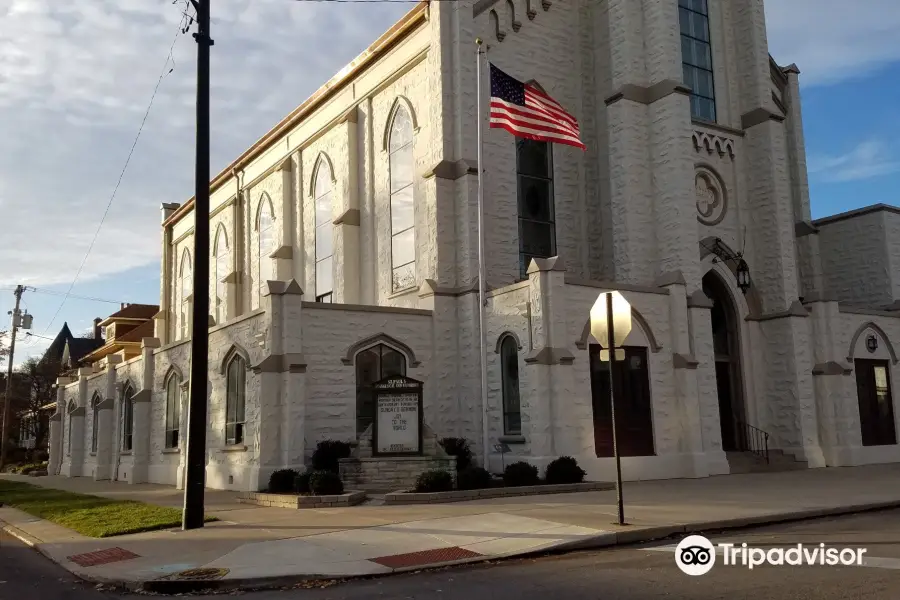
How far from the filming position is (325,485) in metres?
17.2

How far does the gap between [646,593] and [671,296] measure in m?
16.0

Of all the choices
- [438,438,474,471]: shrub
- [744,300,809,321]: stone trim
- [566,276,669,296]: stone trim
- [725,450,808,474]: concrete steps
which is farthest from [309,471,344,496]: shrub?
[744,300,809,321]: stone trim

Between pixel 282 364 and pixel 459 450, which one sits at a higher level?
pixel 282 364

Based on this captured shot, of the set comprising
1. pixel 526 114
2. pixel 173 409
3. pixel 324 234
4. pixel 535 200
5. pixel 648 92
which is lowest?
pixel 173 409

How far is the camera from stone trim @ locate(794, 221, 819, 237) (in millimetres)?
30719

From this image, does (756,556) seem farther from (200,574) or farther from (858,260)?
(858,260)

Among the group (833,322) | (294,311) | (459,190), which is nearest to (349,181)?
(459,190)

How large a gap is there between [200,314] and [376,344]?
29.7 feet

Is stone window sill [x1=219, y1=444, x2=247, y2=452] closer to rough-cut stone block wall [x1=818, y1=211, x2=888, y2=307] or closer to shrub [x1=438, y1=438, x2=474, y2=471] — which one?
shrub [x1=438, y1=438, x2=474, y2=471]

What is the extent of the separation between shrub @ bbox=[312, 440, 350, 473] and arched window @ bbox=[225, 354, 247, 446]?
3235 mm

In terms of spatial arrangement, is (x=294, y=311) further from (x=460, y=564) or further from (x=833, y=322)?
(x=833, y=322)

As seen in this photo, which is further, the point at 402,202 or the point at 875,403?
the point at 875,403

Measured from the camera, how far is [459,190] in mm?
23344

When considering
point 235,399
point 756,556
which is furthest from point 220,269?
point 756,556
